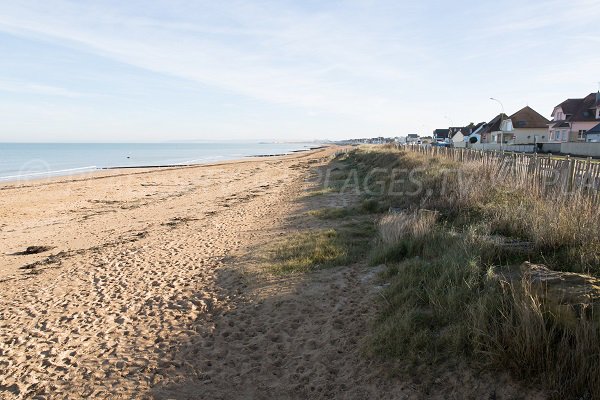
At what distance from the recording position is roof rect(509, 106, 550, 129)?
62.3m

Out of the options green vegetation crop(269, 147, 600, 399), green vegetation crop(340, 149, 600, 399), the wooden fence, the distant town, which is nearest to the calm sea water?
green vegetation crop(269, 147, 600, 399)

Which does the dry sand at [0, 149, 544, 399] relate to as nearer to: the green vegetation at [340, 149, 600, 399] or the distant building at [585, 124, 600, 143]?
the green vegetation at [340, 149, 600, 399]

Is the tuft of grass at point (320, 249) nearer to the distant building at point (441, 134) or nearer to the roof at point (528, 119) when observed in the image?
the roof at point (528, 119)

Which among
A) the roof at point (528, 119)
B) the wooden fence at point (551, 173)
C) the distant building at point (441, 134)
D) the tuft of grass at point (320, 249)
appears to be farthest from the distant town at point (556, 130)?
the distant building at point (441, 134)

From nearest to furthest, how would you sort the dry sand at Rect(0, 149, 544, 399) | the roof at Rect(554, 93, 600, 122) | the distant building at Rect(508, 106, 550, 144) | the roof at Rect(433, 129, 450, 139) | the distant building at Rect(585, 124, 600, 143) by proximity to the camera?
the dry sand at Rect(0, 149, 544, 399) < the distant building at Rect(585, 124, 600, 143) < the roof at Rect(554, 93, 600, 122) < the distant building at Rect(508, 106, 550, 144) < the roof at Rect(433, 129, 450, 139)

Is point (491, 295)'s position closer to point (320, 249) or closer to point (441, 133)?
point (320, 249)

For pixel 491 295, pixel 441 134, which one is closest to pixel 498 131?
pixel 441 134

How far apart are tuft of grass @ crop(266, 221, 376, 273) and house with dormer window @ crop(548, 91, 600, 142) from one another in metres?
45.7

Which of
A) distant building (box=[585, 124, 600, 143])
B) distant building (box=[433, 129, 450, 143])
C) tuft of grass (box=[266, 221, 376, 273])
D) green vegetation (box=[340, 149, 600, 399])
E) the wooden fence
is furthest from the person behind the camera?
distant building (box=[433, 129, 450, 143])

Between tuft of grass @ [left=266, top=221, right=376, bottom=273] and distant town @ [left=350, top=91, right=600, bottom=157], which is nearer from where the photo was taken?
tuft of grass @ [left=266, top=221, right=376, bottom=273]

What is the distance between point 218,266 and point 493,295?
5313mm

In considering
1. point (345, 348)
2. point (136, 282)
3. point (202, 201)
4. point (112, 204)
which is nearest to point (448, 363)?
point (345, 348)

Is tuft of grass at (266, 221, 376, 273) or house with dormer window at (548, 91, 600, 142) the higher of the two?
house with dormer window at (548, 91, 600, 142)

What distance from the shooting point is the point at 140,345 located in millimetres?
4875
